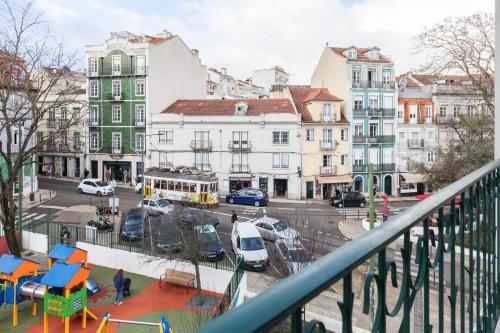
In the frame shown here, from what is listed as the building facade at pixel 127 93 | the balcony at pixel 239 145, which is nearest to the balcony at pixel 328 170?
the balcony at pixel 239 145

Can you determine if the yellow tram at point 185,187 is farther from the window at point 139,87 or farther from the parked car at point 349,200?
the window at point 139,87

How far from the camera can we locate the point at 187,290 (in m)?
13.8

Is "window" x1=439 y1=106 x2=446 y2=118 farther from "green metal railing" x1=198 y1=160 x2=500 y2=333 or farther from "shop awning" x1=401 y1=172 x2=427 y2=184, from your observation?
"green metal railing" x1=198 y1=160 x2=500 y2=333

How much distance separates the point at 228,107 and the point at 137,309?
20.8 m

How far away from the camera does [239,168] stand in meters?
31.0

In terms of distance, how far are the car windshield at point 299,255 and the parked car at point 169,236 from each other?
3.72 m

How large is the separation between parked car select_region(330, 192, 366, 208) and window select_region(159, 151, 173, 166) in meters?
12.4

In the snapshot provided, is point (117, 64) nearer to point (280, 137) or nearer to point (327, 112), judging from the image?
point (280, 137)

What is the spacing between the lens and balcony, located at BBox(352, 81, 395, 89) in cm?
3200

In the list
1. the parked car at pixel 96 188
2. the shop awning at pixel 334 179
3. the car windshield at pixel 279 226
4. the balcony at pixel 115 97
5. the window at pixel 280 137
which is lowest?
the car windshield at pixel 279 226

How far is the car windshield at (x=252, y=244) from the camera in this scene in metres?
15.8

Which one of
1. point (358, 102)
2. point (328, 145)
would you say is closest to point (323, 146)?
point (328, 145)

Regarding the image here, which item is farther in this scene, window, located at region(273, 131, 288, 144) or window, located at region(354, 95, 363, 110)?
window, located at region(354, 95, 363, 110)

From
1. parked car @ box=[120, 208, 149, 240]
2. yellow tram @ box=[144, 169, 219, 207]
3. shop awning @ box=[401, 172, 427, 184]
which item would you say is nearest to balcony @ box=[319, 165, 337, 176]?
shop awning @ box=[401, 172, 427, 184]
